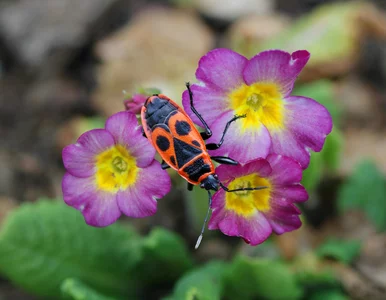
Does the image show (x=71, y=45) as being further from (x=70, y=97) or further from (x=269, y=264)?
(x=269, y=264)

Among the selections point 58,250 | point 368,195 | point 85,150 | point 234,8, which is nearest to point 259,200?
point 85,150

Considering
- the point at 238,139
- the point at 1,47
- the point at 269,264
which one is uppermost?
the point at 238,139

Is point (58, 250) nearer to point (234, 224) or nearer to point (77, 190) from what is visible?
point (77, 190)

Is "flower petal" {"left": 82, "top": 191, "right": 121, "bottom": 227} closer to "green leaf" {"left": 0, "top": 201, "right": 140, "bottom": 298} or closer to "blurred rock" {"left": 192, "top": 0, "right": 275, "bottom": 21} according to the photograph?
"green leaf" {"left": 0, "top": 201, "right": 140, "bottom": 298}

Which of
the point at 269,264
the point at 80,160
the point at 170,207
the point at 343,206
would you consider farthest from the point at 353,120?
the point at 80,160

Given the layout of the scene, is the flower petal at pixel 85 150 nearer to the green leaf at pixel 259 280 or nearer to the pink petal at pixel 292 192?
the pink petal at pixel 292 192
